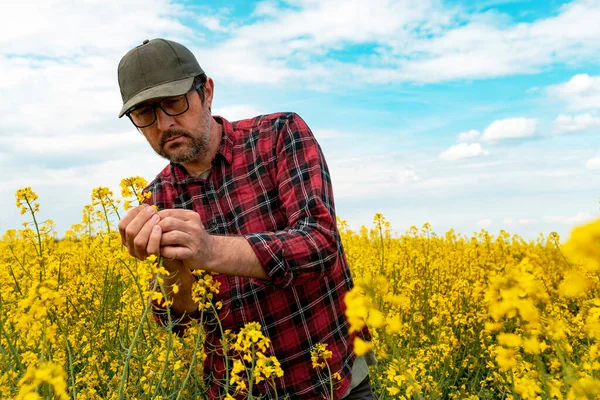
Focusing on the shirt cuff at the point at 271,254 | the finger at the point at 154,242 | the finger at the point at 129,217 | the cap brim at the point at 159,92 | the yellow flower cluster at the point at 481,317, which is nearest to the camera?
the yellow flower cluster at the point at 481,317

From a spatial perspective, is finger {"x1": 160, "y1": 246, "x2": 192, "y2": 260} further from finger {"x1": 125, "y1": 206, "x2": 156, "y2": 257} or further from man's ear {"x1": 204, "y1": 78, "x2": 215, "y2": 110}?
man's ear {"x1": 204, "y1": 78, "x2": 215, "y2": 110}

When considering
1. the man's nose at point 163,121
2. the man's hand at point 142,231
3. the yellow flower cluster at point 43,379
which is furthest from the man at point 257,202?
the yellow flower cluster at point 43,379

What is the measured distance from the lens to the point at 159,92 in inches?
93.4

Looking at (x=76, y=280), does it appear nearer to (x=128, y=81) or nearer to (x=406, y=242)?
(x=128, y=81)

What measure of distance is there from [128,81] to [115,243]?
79 centimetres

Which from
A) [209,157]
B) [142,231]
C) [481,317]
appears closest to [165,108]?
[209,157]

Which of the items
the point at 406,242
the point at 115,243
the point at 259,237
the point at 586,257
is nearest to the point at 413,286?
the point at 406,242

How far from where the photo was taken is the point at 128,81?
255cm

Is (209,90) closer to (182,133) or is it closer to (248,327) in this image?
(182,133)

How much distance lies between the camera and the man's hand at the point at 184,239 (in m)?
1.75

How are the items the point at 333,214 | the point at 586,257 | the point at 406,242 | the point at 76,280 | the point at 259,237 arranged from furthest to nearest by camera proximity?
the point at 406,242 → the point at 76,280 → the point at 333,214 → the point at 259,237 → the point at 586,257

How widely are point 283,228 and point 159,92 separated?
2.40 ft

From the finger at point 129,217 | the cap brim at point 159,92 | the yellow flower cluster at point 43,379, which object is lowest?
the yellow flower cluster at point 43,379

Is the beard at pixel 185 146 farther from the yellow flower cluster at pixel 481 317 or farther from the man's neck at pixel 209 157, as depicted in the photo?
the yellow flower cluster at pixel 481 317
